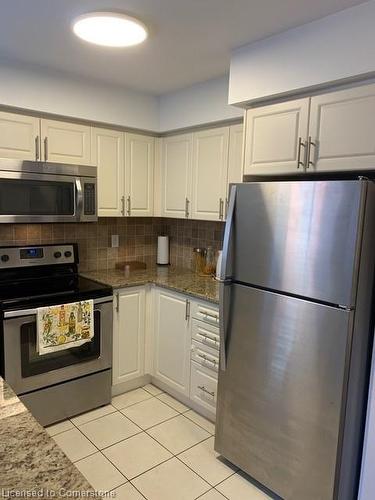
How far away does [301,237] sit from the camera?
1.71 m

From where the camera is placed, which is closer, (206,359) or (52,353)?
(52,353)

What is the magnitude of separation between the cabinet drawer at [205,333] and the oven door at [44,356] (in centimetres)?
63

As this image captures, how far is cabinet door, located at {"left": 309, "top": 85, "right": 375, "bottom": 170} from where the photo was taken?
66.1 inches

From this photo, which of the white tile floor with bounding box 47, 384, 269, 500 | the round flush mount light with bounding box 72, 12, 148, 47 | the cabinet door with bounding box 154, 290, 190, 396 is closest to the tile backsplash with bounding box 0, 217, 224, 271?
the cabinet door with bounding box 154, 290, 190, 396

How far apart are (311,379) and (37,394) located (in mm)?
1735

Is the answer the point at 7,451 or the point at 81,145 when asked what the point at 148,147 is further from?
the point at 7,451

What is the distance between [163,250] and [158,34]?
6.58 ft

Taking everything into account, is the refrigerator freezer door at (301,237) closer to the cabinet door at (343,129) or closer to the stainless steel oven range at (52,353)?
the cabinet door at (343,129)

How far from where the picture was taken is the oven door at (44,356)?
7.50 ft

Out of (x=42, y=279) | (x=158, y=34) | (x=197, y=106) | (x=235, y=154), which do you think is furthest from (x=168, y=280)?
(x=158, y=34)

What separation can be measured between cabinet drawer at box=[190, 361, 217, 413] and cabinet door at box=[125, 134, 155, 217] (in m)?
1.40

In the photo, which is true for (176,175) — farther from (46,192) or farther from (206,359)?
(206,359)

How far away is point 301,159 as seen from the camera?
1929 millimetres

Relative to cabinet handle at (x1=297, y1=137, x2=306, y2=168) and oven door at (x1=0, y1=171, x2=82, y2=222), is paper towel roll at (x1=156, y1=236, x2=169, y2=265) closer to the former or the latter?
oven door at (x1=0, y1=171, x2=82, y2=222)
